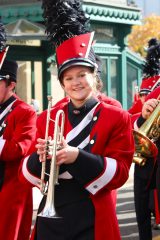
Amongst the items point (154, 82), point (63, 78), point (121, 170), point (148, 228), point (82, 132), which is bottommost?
point (148, 228)

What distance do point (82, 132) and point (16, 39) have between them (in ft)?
29.7

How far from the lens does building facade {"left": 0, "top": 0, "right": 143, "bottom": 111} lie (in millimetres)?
12901

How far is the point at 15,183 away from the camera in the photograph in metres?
4.89

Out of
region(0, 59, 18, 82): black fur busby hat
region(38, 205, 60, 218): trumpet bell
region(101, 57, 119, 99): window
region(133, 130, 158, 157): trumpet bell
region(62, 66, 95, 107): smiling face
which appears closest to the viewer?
region(38, 205, 60, 218): trumpet bell

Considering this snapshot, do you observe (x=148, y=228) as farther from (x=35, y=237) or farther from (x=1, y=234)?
(x=35, y=237)

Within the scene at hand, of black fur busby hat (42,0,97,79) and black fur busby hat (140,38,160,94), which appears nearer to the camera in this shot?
black fur busby hat (42,0,97,79)

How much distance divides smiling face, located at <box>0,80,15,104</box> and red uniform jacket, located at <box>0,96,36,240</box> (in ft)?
0.29

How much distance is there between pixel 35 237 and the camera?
375cm

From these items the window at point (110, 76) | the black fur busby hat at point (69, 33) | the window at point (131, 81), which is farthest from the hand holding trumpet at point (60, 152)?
the window at point (131, 81)

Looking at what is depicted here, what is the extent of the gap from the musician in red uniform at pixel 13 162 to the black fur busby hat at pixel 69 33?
1092 mm

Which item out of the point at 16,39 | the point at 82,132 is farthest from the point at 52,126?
the point at 16,39

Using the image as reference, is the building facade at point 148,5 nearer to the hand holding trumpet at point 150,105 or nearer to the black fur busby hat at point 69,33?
the hand holding trumpet at point 150,105

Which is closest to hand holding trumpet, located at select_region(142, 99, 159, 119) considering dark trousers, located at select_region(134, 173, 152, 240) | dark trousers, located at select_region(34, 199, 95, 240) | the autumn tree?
dark trousers, located at select_region(134, 173, 152, 240)

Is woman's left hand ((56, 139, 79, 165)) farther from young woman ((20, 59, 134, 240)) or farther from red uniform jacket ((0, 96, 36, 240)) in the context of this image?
red uniform jacket ((0, 96, 36, 240))
